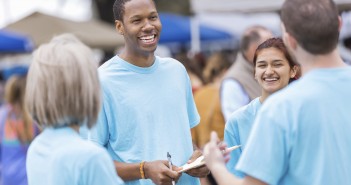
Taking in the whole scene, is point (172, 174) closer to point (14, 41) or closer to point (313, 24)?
point (313, 24)

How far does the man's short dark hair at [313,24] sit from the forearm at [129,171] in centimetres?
142

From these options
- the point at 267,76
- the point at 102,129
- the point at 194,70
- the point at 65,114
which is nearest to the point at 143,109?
the point at 102,129

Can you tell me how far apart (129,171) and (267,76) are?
0.99 meters

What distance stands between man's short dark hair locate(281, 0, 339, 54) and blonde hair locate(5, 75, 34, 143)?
4736 millimetres

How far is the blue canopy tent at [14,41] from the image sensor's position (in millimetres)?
14568

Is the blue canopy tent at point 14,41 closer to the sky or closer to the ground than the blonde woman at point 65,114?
closer to the ground

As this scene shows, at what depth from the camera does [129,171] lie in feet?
13.6

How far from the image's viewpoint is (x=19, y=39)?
14711 millimetres

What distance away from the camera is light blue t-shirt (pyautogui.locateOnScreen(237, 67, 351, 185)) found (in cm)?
295

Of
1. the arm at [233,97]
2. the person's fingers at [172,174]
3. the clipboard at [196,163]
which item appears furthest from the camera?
the arm at [233,97]

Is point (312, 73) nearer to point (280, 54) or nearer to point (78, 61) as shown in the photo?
point (78, 61)

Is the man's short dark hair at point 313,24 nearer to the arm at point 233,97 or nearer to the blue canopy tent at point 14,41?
the arm at point 233,97

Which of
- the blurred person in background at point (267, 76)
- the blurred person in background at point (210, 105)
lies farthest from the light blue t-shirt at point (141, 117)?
the blurred person in background at point (210, 105)

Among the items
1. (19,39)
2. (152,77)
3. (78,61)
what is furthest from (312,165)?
(19,39)
